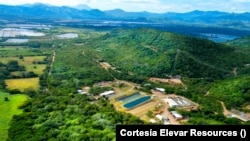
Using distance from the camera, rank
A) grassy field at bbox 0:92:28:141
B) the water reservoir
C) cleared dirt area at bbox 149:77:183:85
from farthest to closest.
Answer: cleared dirt area at bbox 149:77:183:85 → the water reservoir → grassy field at bbox 0:92:28:141

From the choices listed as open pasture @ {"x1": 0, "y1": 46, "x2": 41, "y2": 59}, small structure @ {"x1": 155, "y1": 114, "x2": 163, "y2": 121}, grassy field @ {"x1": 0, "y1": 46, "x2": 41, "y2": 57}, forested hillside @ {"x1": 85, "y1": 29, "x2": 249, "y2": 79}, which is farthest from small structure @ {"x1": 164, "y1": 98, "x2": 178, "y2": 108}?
grassy field @ {"x1": 0, "y1": 46, "x2": 41, "y2": 57}

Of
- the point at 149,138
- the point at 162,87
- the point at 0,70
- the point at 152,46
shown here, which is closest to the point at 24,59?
the point at 0,70

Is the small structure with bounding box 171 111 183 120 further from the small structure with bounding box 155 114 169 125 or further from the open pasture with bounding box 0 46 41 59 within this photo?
the open pasture with bounding box 0 46 41 59

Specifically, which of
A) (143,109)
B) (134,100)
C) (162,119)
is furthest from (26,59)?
(162,119)

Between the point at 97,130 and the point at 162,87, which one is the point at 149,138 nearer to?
the point at 97,130

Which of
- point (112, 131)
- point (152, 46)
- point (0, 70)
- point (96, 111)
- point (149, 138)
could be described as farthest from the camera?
point (152, 46)

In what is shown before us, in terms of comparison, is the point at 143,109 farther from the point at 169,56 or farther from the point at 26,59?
the point at 26,59
